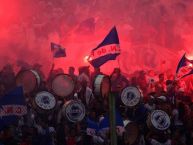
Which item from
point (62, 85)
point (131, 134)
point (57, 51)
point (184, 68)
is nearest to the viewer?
point (131, 134)

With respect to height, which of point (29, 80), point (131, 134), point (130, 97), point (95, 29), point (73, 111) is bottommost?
point (131, 134)

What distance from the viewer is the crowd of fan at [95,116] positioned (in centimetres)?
1124

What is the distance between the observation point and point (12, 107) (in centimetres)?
1047

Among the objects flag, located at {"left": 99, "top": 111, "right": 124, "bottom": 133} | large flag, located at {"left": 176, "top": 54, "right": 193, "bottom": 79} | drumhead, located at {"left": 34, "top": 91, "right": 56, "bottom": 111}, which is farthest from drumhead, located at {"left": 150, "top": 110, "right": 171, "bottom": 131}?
drumhead, located at {"left": 34, "top": 91, "right": 56, "bottom": 111}

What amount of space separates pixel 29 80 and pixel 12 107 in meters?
1.66

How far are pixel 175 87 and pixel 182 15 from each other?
224 inches

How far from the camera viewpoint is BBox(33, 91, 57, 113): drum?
11.6 meters

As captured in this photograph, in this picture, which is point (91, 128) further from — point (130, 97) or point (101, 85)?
point (130, 97)

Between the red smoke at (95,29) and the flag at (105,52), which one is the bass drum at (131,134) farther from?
the red smoke at (95,29)

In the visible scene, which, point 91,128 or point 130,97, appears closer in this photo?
point 91,128

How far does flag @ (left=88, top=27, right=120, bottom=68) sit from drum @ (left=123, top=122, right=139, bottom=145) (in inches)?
56.7

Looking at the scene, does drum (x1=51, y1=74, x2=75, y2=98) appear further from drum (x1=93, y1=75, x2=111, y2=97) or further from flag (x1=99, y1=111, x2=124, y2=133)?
flag (x1=99, y1=111, x2=124, y2=133)

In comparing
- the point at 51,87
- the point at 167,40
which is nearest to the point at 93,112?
the point at 51,87

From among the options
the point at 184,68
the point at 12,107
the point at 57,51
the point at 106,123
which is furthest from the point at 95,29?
the point at 12,107
